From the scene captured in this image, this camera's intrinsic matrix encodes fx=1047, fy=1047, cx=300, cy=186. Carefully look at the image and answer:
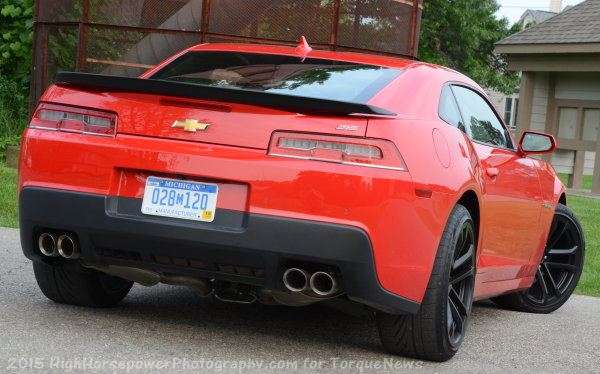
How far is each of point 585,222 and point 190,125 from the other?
440 inches

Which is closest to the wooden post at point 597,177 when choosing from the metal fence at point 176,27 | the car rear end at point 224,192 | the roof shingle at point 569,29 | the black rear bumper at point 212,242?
the roof shingle at point 569,29

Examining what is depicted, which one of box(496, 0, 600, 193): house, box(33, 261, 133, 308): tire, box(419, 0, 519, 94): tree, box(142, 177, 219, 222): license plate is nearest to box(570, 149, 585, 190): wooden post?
box(496, 0, 600, 193): house

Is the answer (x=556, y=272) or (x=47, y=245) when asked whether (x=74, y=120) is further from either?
(x=556, y=272)

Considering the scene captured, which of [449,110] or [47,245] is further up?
[449,110]

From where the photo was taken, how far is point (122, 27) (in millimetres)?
11766

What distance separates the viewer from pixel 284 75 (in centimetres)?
509

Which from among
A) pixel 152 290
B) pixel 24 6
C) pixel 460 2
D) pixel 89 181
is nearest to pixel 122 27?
pixel 24 6

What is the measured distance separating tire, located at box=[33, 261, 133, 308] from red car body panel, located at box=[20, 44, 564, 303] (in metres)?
0.76

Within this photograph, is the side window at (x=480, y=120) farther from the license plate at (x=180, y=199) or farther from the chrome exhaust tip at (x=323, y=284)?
the license plate at (x=180, y=199)

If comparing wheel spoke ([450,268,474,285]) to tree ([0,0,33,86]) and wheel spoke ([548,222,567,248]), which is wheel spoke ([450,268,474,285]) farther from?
tree ([0,0,33,86])

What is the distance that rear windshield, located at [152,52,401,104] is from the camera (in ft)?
15.9

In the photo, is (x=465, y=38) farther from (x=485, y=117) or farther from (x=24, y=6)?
(x=485, y=117)

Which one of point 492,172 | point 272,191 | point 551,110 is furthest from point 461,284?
point 551,110

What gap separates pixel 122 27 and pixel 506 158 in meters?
6.88
